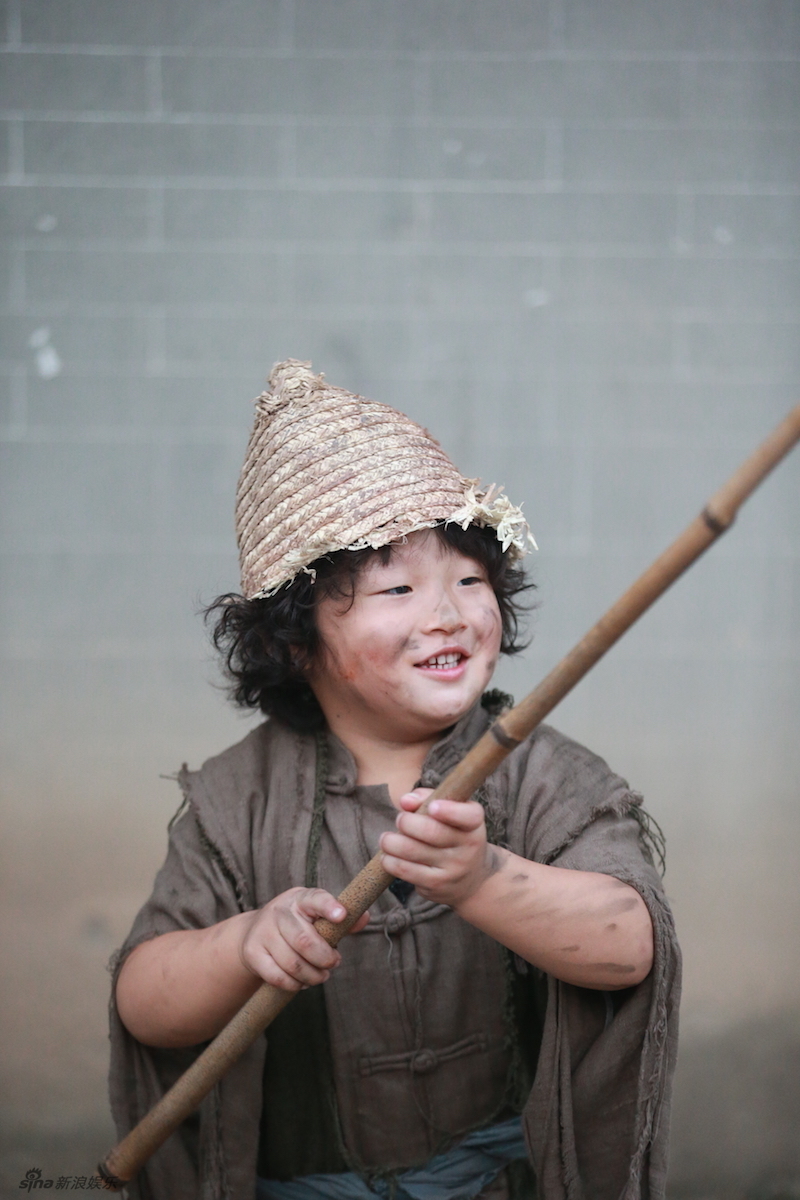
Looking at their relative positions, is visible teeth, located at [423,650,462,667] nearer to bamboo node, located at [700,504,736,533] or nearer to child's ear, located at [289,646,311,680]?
child's ear, located at [289,646,311,680]

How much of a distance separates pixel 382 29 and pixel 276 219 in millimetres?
347

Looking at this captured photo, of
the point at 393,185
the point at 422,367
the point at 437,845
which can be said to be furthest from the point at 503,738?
the point at 393,185

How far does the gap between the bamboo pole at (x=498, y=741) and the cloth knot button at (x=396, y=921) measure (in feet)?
0.58

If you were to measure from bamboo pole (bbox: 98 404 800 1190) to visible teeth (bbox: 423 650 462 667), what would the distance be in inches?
6.9

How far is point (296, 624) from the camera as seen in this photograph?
1.20m

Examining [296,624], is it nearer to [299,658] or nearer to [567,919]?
[299,658]

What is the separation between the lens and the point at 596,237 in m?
2.10

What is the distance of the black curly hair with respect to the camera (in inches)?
45.5

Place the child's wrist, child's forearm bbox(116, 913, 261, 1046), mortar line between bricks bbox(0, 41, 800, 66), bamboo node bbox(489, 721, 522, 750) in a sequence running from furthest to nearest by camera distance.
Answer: mortar line between bricks bbox(0, 41, 800, 66)
child's forearm bbox(116, 913, 261, 1046)
the child's wrist
bamboo node bbox(489, 721, 522, 750)

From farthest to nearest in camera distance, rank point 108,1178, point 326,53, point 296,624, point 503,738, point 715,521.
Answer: point 326,53, point 296,624, point 108,1178, point 503,738, point 715,521

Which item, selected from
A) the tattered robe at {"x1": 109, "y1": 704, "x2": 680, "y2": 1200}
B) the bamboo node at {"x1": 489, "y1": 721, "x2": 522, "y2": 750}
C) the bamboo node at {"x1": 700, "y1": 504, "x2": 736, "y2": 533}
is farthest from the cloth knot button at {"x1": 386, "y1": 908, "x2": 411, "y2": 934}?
the bamboo node at {"x1": 700, "y1": 504, "x2": 736, "y2": 533}

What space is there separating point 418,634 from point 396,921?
270mm

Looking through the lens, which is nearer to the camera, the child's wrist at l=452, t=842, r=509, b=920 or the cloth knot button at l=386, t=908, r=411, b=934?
the child's wrist at l=452, t=842, r=509, b=920

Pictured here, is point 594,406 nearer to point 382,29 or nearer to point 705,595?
point 705,595
